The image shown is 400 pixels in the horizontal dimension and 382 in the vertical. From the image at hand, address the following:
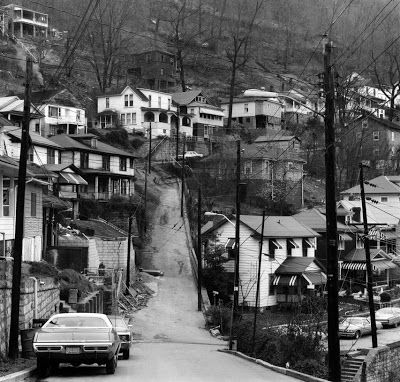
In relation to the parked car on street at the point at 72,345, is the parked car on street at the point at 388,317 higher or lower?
lower

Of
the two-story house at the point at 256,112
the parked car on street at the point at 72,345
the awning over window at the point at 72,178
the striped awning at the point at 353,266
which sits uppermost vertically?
the two-story house at the point at 256,112

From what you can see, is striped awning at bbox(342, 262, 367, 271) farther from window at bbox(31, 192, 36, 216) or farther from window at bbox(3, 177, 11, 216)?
window at bbox(3, 177, 11, 216)

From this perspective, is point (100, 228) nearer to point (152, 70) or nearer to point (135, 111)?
point (135, 111)

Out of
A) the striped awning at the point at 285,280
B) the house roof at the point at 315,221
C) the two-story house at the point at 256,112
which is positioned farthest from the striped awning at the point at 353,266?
the two-story house at the point at 256,112

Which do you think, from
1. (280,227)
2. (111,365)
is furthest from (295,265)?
(111,365)

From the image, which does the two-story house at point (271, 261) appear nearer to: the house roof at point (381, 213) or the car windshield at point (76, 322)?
the house roof at point (381, 213)

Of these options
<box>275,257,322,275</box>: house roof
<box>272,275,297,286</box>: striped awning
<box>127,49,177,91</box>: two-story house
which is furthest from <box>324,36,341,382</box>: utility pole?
<box>127,49,177,91</box>: two-story house

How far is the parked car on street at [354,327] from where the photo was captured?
4275 centimetres

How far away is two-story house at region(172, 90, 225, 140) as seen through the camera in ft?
310

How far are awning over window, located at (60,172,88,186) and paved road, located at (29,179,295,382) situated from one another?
726 centimetres

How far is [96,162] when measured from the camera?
69.2 metres

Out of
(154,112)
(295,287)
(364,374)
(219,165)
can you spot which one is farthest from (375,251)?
(364,374)

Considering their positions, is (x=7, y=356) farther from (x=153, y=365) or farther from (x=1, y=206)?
(x=1, y=206)

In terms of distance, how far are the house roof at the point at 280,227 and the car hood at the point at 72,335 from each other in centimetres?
3908
